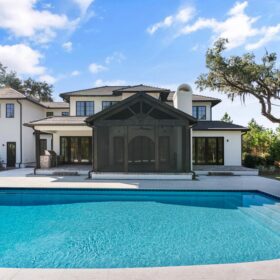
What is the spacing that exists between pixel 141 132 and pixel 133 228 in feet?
42.4

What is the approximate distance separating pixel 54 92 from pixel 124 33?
1567 inches

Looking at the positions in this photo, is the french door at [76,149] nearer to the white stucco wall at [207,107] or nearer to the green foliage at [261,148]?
the white stucco wall at [207,107]

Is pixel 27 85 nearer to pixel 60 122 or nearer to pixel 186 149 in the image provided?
pixel 60 122

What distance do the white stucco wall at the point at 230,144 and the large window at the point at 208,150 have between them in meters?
0.31

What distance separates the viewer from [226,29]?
63.8 feet

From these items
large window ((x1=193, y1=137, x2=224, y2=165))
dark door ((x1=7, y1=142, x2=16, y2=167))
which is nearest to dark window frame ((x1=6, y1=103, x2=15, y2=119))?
dark door ((x1=7, y1=142, x2=16, y2=167))

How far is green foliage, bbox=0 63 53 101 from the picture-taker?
162ft

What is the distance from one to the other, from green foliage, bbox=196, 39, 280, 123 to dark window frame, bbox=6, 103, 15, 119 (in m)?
17.2

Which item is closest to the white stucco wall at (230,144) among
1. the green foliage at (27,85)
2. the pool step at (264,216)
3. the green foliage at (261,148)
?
the green foliage at (261,148)

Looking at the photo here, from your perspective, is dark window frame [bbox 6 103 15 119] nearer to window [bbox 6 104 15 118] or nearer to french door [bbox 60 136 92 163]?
window [bbox 6 104 15 118]

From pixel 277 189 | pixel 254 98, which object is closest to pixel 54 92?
pixel 254 98

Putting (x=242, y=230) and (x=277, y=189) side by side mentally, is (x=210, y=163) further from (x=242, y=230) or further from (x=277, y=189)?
(x=242, y=230)

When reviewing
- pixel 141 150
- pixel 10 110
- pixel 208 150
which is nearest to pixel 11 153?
pixel 10 110

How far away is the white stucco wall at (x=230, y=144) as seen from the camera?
21016 millimetres
